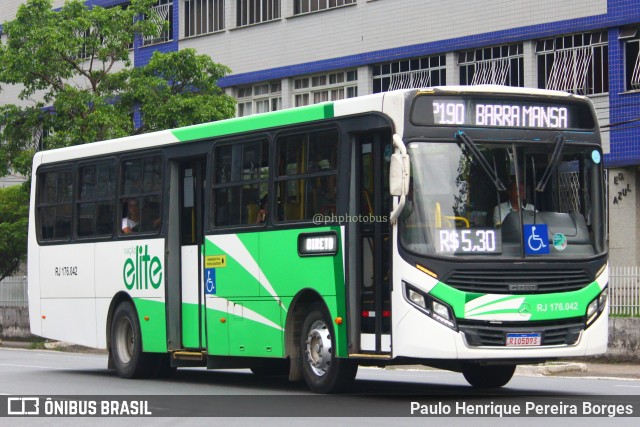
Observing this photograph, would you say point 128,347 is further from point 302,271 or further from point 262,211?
point 302,271

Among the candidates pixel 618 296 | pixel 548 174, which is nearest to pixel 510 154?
pixel 548 174

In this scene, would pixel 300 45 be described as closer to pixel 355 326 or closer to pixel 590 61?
pixel 590 61

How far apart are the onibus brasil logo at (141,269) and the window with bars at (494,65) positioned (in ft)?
49.2

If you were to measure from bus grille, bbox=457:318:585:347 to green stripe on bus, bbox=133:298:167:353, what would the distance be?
612 centimetres

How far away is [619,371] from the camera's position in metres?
22.5

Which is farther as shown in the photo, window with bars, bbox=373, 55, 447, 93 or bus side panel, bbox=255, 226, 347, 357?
window with bars, bbox=373, 55, 447, 93

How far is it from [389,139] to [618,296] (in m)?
11.5

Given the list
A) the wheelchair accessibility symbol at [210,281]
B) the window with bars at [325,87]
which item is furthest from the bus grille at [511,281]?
the window with bars at [325,87]

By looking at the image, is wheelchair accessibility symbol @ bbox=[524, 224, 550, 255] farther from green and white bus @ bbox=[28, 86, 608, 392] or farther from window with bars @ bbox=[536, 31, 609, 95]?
window with bars @ bbox=[536, 31, 609, 95]

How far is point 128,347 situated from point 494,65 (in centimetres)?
1584

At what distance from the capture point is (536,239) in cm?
1391

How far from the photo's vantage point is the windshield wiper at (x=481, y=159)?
1391 cm

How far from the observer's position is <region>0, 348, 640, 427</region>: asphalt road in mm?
12891

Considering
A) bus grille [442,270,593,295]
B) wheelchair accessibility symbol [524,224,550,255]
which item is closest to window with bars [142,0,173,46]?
wheelchair accessibility symbol [524,224,550,255]
